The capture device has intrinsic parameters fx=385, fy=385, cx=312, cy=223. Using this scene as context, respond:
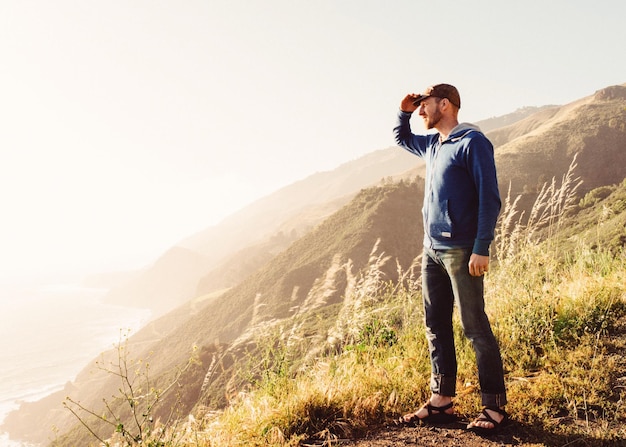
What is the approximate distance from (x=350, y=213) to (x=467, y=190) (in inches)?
2267

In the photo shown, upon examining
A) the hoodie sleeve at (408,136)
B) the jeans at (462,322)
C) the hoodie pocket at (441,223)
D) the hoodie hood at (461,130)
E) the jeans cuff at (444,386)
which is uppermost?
the hoodie sleeve at (408,136)

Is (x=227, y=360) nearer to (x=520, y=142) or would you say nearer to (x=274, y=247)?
(x=520, y=142)

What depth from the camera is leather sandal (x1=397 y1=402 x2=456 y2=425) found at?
8.49 ft

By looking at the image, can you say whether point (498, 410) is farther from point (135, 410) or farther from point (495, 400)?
point (135, 410)

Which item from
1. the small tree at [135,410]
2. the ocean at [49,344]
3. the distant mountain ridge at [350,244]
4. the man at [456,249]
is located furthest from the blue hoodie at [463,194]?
the ocean at [49,344]

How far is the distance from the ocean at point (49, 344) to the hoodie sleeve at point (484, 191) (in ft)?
218

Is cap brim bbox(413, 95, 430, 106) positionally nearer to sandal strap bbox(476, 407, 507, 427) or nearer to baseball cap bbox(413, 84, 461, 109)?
baseball cap bbox(413, 84, 461, 109)

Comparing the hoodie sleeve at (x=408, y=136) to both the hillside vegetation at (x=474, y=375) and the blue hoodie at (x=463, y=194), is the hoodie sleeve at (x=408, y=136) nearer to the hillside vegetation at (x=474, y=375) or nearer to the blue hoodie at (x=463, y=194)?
the blue hoodie at (x=463, y=194)

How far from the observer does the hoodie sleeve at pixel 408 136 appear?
126 inches

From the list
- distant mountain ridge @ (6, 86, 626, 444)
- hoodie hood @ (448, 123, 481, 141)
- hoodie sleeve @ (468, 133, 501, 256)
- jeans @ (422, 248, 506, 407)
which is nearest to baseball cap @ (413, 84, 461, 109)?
hoodie hood @ (448, 123, 481, 141)

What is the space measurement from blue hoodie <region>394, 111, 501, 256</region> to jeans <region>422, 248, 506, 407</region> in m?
0.12

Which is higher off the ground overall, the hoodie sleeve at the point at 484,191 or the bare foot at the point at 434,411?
the hoodie sleeve at the point at 484,191

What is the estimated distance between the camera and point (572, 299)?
12.0 ft

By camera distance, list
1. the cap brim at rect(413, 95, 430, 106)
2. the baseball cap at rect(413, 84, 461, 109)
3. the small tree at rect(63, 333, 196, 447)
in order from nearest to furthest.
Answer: the small tree at rect(63, 333, 196, 447) < the baseball cap at rect(413, 84, 461, 109) < the cap brim at rect(413, 95, 430, 106)
